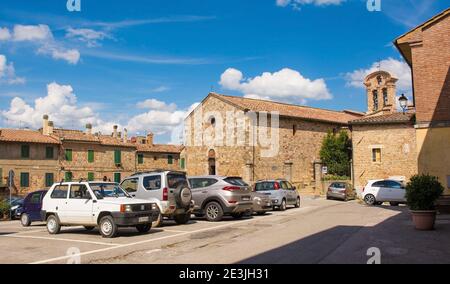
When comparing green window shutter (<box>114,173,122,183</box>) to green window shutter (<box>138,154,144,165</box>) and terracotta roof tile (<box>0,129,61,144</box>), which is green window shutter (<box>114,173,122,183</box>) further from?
terracotta roof tile (<box>0,129,61,144</box>)

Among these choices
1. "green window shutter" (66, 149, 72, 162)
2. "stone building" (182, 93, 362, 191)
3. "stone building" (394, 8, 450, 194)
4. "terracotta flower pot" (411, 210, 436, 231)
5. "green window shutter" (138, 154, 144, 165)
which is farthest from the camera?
"green window shutter" (138, 154, 144, 165)

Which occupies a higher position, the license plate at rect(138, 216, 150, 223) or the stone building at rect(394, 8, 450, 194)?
the stone building at rect(394, 8, 450, 194)

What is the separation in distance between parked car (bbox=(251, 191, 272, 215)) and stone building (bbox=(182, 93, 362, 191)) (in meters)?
19.0

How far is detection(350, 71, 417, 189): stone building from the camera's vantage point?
3206cm

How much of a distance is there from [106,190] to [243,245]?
4.87 m

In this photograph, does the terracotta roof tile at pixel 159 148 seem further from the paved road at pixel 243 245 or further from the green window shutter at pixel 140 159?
the paved road at pixel 243 245

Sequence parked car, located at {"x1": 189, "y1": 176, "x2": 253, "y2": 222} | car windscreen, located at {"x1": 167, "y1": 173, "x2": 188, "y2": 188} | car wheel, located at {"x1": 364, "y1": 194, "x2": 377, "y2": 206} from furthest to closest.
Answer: car wheel, located at {"x1": 364, "y1": 194, "x2": 377, "y2": 206}, parked car, located at {"x1": 189, "y1": 176, "x2": 253, "y2": 222}, car windscreen, located at {"x1": 167, "y1": 173, "x2": 188, "y2": 188}

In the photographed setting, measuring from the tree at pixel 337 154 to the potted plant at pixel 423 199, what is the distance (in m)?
29.9

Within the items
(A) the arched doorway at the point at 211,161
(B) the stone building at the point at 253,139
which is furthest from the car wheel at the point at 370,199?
(A) the arched doorway at the point at 211,161

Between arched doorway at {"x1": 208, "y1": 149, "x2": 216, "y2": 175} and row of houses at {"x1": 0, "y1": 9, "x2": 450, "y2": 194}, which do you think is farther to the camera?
arched doorway at {"x1": 208, "y1": 149, "x2": 216, "y2": 175}

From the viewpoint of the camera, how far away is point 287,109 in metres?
45.2

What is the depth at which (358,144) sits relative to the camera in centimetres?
3328

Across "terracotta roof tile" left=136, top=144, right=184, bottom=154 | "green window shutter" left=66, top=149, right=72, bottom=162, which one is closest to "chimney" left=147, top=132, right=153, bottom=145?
"terracotta roof tile" left=136, top=144, right=184, bottom=154
